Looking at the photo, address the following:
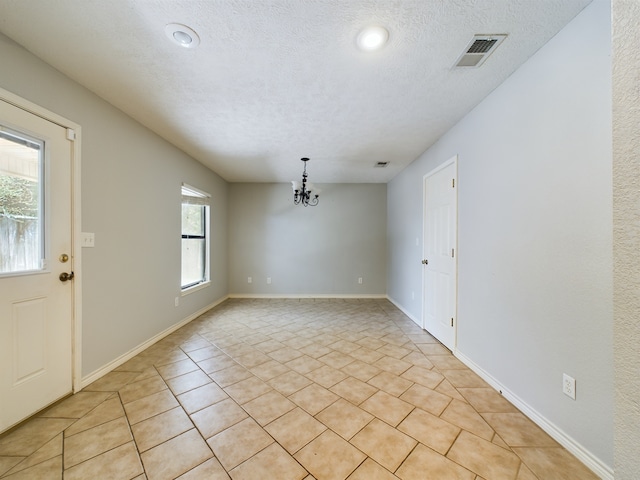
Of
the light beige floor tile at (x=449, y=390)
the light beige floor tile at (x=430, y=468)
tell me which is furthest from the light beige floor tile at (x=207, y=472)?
the light beige floor tile at (x=449, y=390)

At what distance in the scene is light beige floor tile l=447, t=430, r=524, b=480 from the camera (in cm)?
123

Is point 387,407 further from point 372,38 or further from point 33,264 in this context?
point 33,264

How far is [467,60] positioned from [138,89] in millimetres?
2547

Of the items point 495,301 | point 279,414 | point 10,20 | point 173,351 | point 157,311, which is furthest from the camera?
point 157,311

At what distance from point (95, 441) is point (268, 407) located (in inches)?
39.8

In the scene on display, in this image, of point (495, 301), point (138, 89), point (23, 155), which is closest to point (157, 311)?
point (23, 155)

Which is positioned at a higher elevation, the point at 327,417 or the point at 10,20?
the point at 10,20

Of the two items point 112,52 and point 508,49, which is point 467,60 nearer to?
point 508,49

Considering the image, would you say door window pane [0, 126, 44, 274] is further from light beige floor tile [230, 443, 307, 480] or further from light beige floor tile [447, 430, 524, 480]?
light beige floor tile [447, 430, 524, 480]

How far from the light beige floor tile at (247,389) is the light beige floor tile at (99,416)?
721 millimetres

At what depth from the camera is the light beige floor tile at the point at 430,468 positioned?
121 centimetres

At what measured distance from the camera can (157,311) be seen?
2.86 meters

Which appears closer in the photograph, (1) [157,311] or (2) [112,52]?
(2) [112,52]

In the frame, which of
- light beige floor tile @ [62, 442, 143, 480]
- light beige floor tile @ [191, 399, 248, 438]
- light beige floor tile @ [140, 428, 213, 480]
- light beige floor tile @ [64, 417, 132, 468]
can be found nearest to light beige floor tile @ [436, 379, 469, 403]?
light beige floor tile @ [191, 399, 248, 438]
